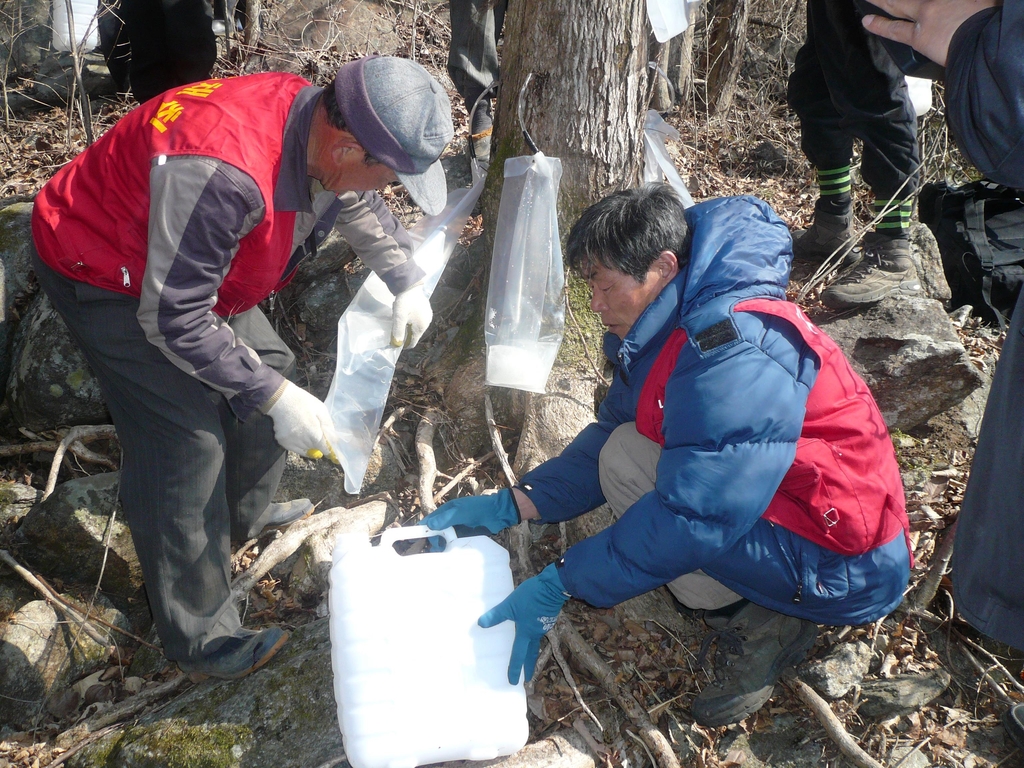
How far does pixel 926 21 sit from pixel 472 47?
3.31 m

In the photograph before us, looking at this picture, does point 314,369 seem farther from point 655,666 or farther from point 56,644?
point 655,666

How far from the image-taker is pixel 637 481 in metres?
2.47

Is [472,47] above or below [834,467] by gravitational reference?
above

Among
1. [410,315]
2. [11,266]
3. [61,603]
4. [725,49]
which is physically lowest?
[61,603]

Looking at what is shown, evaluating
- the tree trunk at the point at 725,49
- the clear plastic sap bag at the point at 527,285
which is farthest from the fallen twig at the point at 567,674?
the tree trunk at the point at 725,49

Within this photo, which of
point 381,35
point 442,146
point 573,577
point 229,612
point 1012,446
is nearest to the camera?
point 1012,446

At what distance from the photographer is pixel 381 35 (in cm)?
592

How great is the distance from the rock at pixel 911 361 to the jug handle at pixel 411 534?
7.73 feet

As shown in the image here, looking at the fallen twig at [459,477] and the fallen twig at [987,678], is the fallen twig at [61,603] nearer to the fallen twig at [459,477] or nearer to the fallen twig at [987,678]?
the fallen twig at [459,477]

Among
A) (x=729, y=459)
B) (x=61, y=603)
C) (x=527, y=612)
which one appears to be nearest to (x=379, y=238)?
(x=527, y=612)

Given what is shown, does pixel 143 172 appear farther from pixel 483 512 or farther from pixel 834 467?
pixel 834 467

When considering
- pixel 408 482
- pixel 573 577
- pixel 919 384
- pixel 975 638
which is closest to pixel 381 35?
pixel 408 482

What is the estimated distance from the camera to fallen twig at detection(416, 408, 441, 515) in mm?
3066

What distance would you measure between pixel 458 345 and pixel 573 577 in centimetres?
171
